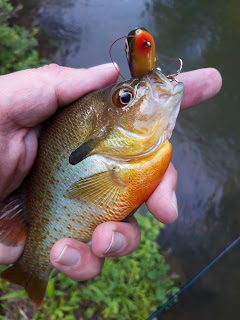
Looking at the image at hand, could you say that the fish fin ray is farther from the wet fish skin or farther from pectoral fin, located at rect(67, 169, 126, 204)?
pectoral fin, located at rect(67, 169, 126, 204)

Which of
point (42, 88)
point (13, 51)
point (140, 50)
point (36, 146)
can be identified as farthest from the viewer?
point (13, 51)

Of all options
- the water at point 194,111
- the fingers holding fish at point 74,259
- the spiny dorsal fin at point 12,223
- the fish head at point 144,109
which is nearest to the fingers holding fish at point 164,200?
the fish head at point 144,109

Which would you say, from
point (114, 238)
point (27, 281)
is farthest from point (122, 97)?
point (27, 281)

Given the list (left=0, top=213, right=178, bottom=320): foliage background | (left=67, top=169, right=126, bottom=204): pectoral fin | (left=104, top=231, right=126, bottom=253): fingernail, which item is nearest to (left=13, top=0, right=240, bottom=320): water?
(left=0, top=213, right=178, bottom=320): foliage background

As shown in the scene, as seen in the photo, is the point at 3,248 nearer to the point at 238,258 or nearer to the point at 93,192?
the point at 93,192

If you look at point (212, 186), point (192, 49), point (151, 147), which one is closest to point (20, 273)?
point (151, 147)

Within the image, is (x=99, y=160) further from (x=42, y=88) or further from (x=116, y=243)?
(x=42, y=88)
